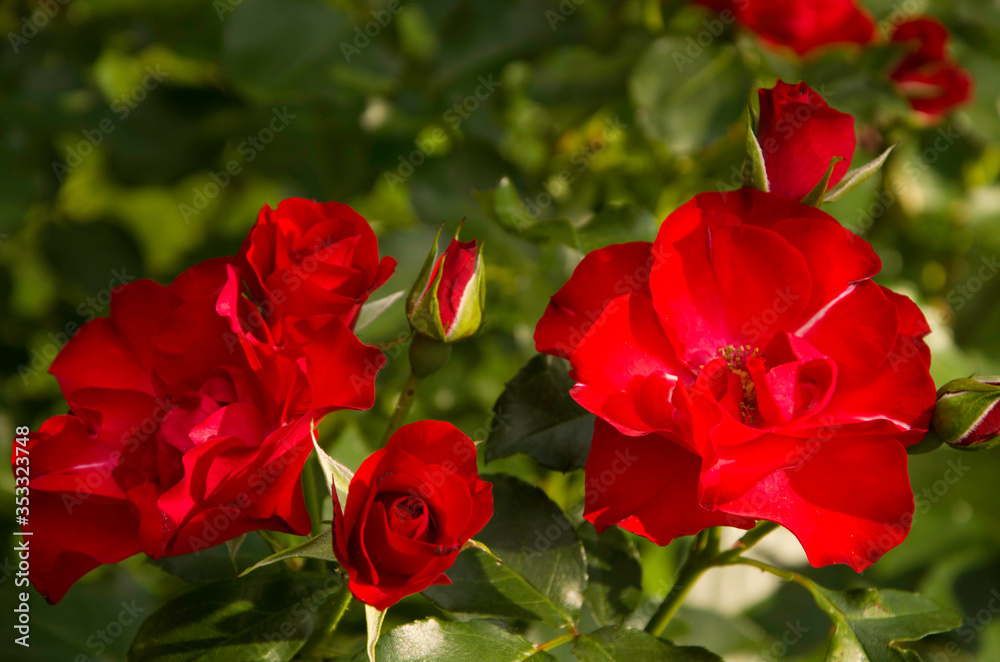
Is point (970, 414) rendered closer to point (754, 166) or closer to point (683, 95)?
point (754, 166)

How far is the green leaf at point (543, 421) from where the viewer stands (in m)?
0.78

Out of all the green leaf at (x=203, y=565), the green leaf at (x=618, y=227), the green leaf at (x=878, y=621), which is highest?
the green leaf at (x=618, y=227)

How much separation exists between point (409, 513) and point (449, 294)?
0.64 feet

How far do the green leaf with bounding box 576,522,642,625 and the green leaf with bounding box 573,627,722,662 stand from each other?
12 centimetres

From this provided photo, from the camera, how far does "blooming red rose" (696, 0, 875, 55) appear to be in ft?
4.61

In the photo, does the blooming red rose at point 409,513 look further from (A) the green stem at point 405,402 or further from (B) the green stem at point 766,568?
(B) the green stem at point 766,568

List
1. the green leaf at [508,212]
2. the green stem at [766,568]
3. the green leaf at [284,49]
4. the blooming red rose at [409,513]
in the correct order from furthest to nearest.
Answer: the green leaf at [284,49] → the green leaf at [508,212] → the green stem at [766,568] → the blooming red rose at [409,513]

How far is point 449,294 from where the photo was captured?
70 cm

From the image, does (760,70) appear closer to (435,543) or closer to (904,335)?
(904,335)

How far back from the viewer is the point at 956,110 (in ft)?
5.16

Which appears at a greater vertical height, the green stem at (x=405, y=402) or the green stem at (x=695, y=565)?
the green stem at (x=405, y=402)

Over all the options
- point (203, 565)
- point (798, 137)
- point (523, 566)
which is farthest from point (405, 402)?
point (798, 137)

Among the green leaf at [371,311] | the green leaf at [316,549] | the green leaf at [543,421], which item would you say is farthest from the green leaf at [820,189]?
the green leaf at [316,549]

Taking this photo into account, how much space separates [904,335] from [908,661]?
11.5 inches
